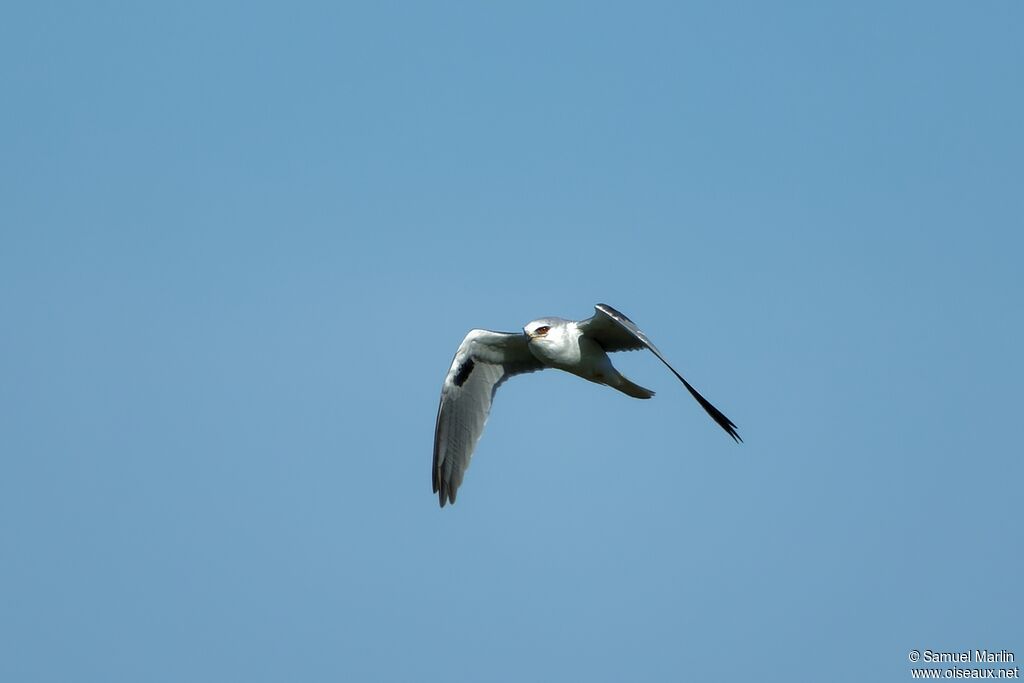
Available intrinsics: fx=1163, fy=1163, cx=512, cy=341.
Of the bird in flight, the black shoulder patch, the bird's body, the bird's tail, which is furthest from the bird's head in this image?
the black shoulder patch

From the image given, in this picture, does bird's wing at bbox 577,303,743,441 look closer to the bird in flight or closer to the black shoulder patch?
the bird in flight

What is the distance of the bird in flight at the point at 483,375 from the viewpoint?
14.4m

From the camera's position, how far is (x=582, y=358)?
14414 mm

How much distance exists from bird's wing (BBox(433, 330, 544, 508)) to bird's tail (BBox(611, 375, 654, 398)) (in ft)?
4.76

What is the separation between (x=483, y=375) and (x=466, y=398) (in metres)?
0.39

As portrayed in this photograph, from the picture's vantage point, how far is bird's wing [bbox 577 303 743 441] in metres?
11.7

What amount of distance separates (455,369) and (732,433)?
4971 millimetres

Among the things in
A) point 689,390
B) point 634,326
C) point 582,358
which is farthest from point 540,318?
point 689,390

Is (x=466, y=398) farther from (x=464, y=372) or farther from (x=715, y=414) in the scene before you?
(x=715, y=414)

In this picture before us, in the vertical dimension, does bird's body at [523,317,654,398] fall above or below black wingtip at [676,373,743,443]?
above

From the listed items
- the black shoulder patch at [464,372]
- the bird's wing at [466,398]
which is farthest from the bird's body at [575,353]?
the black shoulder patch at [464,372]

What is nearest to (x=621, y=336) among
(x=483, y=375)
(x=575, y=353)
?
(x=575, y=353)

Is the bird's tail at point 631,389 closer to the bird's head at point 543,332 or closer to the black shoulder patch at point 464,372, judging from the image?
the bird's head at point 543,332

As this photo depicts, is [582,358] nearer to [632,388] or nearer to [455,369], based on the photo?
[632,388]
